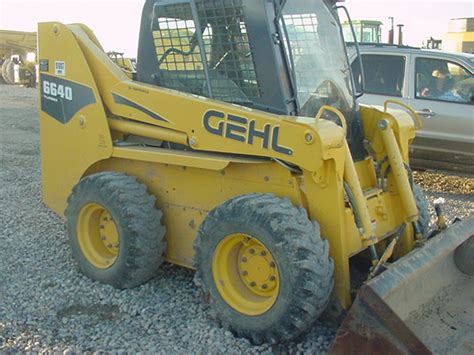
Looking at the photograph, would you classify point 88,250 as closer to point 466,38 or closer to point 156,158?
point 156,158

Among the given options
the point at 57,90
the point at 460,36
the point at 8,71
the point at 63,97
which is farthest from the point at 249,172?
the point at 8,71

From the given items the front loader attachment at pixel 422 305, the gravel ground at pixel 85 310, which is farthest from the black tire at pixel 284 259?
the front loader attachment at pixel 422 305

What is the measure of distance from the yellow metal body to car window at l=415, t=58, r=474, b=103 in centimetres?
299

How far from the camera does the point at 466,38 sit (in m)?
21.2

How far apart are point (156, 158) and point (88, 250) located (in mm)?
1027

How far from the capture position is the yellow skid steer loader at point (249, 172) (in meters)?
3.38

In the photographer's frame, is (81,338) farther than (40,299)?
No

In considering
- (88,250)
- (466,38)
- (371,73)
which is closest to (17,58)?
(466,38)

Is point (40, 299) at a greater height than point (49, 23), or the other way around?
point (49, 23)

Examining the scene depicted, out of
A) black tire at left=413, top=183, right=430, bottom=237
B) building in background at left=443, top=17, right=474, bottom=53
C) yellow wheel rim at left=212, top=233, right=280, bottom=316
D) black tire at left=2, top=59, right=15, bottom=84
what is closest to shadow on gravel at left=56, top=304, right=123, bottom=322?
yellow wheel rim at left=212, top=233, right=280, bottom=316

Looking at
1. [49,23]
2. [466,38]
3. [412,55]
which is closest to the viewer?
[49,23]

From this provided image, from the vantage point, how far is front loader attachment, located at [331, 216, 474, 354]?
2.94 metres

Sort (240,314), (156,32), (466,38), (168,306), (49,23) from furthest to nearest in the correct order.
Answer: (466,38) → (49,23) → (156,32) → (168,306) → (240,314)

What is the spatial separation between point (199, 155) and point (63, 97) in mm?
1571
